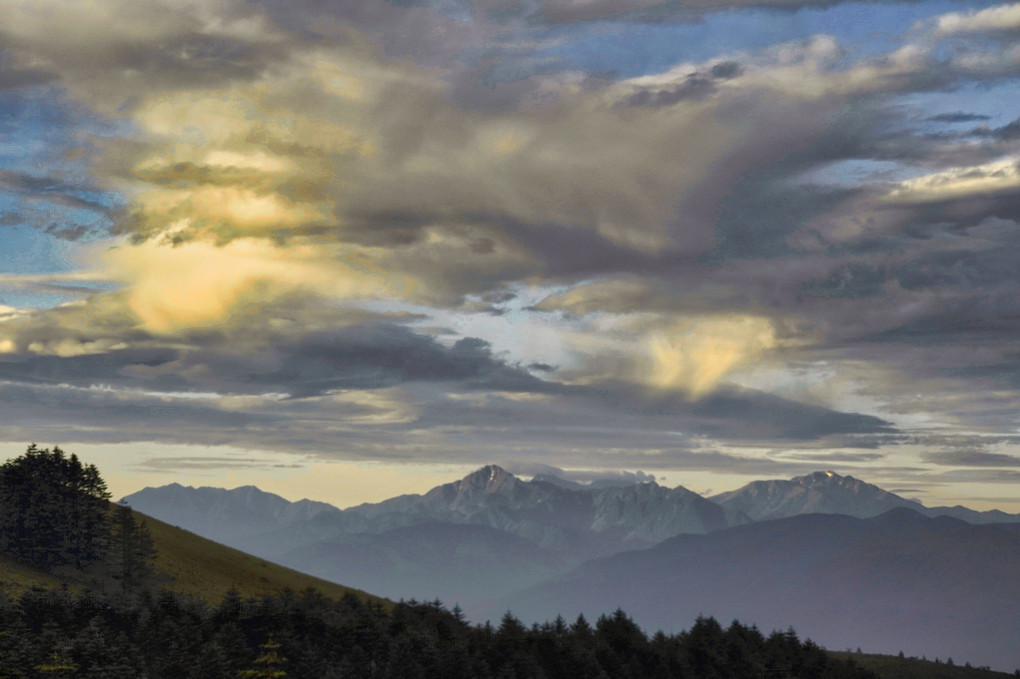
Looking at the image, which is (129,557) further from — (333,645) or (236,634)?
(333,645)

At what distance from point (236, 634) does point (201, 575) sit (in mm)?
58727

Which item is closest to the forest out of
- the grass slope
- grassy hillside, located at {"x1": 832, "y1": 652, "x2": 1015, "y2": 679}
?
the grass slope

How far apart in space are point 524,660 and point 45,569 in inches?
2759

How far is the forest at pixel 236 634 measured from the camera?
332 ft

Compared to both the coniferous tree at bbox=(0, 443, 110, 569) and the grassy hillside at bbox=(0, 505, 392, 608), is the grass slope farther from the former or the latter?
the coniferous tree at bbox=(0, 443, 110, 569)

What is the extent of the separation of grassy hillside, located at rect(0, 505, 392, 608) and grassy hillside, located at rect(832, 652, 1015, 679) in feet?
299

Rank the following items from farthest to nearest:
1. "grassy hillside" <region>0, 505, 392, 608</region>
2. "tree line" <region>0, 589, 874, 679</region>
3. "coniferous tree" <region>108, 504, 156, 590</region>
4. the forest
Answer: "coniferous tree" <region>108, 504, 156, 590</region>, "grassy hillside" <region>0, 505, 392, 608</region>, the forest, "tree line" <region>0, 589, 874, 679</region>

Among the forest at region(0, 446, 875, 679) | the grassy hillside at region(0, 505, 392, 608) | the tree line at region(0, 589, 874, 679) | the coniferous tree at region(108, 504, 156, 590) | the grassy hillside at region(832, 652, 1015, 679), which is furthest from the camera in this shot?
the grassy hillside at region(832, 652, 1015, 679)

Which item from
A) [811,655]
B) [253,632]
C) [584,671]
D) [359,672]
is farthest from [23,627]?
[811,655]

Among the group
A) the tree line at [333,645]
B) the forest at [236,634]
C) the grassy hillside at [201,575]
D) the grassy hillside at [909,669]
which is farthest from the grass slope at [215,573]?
the grassy hillside at [909,669]

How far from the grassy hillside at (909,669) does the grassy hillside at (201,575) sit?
9125 centimetres

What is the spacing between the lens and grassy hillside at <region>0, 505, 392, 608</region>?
134000 mm

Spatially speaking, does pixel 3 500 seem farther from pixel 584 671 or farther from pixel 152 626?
pixel 584 671

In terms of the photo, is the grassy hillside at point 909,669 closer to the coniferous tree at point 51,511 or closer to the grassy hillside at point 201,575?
the grassy hillside at point 201,575
